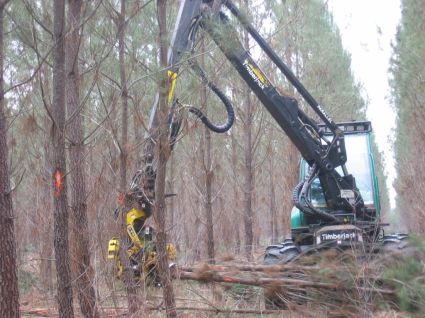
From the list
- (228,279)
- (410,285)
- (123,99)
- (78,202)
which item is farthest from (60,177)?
(410,285)

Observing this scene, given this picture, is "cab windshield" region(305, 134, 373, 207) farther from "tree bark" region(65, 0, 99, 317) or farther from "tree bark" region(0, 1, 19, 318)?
"tree bark" region(0, 1, 19, 318)

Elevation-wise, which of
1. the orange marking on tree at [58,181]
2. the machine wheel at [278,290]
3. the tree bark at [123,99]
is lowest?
the machine wheel at [278,290]

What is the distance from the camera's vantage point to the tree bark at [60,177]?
5.25m

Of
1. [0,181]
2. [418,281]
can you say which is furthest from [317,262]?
[0,181]

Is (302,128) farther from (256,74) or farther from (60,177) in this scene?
(60,177)

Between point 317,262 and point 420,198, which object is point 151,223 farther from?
point 420,198

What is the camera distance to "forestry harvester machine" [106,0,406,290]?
6.49m

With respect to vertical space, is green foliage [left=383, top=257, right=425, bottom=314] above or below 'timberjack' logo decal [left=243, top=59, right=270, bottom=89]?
below

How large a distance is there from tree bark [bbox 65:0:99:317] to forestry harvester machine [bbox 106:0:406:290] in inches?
18.4

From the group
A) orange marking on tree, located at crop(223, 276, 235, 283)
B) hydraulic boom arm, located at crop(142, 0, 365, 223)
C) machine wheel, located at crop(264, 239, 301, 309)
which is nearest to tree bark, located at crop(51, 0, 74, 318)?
orange marking on tree, located at crop(223, 276, 235, 283)

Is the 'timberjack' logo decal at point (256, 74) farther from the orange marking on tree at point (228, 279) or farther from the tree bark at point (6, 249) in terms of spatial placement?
the tree bark at point (6, 249)

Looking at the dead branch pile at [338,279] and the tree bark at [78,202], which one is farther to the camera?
the tree bark at [78,202]

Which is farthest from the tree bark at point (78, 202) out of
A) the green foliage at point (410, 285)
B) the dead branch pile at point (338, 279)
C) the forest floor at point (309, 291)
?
the green foliage at point (410, 285)

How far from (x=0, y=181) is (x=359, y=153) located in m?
5.02
